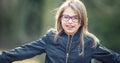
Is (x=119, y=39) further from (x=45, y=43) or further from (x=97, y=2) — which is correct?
(x=45, y=43)

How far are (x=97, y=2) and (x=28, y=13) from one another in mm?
2130

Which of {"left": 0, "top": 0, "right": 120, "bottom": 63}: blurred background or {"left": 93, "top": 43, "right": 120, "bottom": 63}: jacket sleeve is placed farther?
{"left": 0, "top": 0, "right": 120, "bottom": 63}: blurred background

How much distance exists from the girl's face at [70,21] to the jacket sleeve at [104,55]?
0.62 feet

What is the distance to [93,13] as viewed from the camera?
8.31 metres

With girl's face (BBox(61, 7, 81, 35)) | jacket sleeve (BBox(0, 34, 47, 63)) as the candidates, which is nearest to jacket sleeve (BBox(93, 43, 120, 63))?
girl's face (BBox(61, 7, 81, 35))

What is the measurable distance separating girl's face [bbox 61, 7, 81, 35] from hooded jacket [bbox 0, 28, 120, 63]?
0.05 metres

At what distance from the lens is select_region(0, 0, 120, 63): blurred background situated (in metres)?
8.10

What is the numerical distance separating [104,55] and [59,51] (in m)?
0.29

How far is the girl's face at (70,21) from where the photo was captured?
314 centimetres

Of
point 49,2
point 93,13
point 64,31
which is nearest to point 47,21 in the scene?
point 49,2

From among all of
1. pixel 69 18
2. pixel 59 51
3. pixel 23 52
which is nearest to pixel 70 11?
pixel 69 18

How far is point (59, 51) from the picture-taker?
124 inches

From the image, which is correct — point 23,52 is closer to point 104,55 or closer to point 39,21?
point 104,55

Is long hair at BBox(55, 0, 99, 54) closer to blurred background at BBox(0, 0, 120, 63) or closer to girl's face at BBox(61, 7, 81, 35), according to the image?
girl's face at BBox(61, 7, 81, 35)
